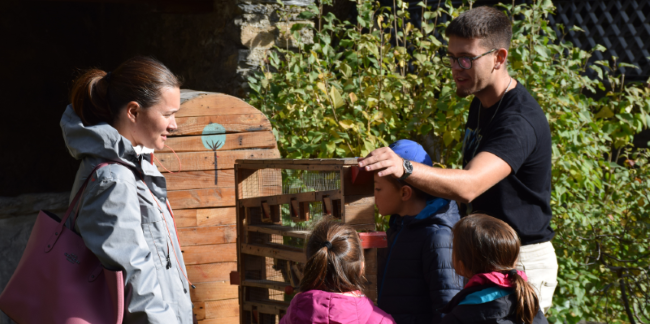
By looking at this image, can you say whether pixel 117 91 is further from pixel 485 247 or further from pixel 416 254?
pixel 485 247

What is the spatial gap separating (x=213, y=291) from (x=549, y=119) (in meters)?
2.16

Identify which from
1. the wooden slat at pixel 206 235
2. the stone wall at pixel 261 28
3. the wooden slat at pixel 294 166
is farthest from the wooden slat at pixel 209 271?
the stone wall at pixel 261 28

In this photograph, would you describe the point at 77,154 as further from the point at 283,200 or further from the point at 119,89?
the point at 283,200

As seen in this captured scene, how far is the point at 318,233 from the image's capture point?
5.76 feet

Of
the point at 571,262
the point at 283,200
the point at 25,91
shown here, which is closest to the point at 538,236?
the point at 283,200

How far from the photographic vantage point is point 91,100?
1.74 m

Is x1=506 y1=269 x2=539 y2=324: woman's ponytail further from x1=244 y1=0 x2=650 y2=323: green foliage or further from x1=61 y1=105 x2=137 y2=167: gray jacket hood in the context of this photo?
x1=244 y1=0 x2=650 y2=323: green foliage

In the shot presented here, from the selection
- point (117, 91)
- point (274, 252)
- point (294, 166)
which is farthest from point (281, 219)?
point (117, 91)

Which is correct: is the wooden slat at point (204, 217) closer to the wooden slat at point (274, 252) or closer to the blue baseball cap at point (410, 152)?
the wooden slat at point (274, 252)

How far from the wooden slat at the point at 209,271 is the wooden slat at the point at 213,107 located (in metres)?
0.80

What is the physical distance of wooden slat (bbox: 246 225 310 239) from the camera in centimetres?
214

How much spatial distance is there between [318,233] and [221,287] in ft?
4.89

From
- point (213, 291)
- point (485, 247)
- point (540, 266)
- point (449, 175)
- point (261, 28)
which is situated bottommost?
point (213, 291)

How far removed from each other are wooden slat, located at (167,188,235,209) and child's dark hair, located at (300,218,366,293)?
1418mm
